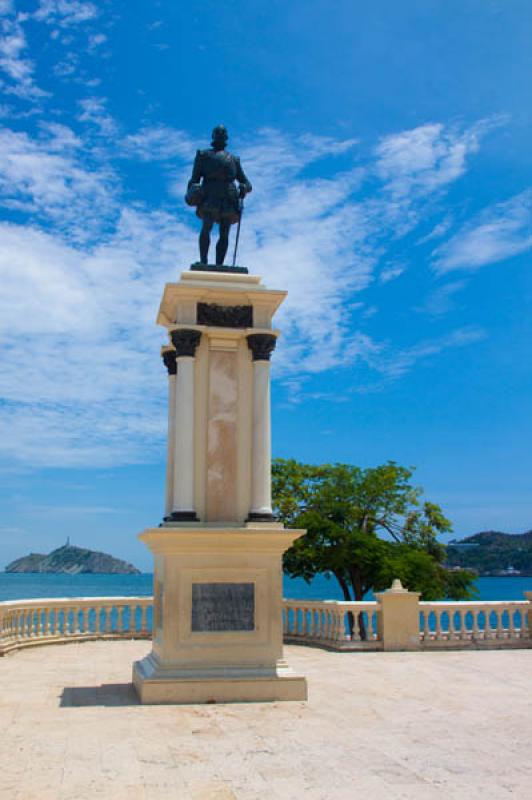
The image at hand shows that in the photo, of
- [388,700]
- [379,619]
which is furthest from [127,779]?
[379,619]

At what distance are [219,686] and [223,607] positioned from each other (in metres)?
0.98

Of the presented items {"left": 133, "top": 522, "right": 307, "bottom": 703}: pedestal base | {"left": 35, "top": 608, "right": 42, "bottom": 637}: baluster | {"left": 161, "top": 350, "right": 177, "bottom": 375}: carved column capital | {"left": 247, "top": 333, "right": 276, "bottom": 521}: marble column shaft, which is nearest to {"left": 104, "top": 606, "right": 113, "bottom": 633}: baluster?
{"left": 35, "top": 608, "right": 42, "bottom": 637}: baluster

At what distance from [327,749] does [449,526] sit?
18622 millimetres

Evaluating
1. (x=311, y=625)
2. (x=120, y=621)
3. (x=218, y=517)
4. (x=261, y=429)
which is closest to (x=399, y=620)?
(x=311, y=625)

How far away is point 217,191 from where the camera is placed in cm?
1239

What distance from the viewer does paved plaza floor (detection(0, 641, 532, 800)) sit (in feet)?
20.5

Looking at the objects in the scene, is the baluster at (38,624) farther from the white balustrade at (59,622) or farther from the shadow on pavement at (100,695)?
the shadow on pavement at (100,695)

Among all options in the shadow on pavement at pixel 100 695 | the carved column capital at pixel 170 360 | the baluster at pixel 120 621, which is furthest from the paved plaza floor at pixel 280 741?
the baluster at pixel 120 621

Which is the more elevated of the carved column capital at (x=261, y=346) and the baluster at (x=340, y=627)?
the carved column capital at (x=261, y=346)

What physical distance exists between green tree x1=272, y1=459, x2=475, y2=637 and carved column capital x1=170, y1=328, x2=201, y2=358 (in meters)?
12.3

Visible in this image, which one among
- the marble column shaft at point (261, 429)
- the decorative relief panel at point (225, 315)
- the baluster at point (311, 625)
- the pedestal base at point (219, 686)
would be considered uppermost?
the decorative relief panel at point (225, 315)

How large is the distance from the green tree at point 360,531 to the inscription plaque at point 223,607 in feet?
40.0

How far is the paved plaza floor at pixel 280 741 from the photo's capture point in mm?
6250

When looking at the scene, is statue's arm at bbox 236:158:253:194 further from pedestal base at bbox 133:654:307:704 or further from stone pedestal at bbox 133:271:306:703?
pedestal base at bbox 133:654:307:704
